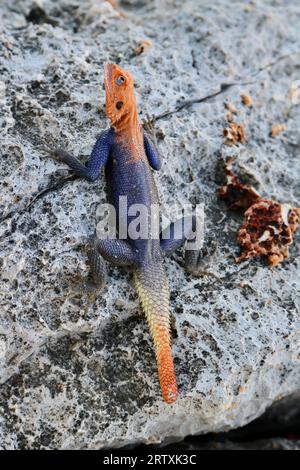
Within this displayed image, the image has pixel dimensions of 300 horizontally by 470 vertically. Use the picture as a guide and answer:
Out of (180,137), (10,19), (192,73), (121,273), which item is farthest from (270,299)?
(10,19)

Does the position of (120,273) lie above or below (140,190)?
below

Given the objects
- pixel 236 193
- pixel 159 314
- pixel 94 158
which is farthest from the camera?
pixel 236 193

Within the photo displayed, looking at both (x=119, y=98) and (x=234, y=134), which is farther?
(x=234, y=134)

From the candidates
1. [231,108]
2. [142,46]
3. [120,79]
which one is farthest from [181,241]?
[142,46]

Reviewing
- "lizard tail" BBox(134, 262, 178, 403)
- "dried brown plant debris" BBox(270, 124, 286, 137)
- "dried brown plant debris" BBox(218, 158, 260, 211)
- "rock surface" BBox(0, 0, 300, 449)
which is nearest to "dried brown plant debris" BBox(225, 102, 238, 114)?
"rock surface" BBox(0, 0, 300, 449)

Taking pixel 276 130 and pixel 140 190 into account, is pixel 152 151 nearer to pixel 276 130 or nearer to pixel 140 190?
pixel 140 190

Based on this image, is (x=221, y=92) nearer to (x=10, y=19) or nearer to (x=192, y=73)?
(x=192, y=73)
